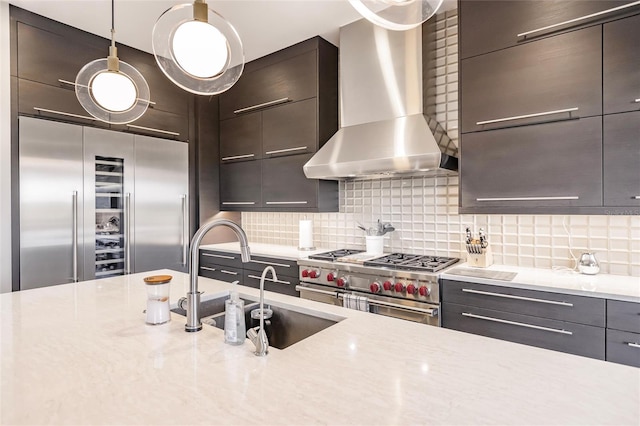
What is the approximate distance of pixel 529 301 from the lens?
72.9 inches

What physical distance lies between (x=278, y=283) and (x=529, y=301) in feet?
6.08

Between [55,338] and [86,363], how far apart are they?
29 centimetres

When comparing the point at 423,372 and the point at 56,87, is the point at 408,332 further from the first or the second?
the point at 56,87

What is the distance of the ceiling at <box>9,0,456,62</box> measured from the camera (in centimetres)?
253

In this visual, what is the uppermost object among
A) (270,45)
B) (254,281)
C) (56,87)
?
(270,45)

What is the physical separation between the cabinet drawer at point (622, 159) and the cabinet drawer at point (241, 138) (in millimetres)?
2670

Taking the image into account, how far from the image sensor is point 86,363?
100 cm

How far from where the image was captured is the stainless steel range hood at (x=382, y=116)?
7.73ft

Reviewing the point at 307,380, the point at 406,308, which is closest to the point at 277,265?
the point at 406,308

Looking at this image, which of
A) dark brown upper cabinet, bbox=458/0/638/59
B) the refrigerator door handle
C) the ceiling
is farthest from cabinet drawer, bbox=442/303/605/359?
the refrigerator door handle

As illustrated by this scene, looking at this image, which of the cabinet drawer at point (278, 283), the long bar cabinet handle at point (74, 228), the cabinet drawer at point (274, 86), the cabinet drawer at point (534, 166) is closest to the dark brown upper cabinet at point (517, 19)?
the cabinet drawer at point (534, 166)

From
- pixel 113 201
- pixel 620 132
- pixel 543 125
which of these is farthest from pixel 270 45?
pixel 620 132

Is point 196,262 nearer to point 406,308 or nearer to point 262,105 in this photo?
point 406,308

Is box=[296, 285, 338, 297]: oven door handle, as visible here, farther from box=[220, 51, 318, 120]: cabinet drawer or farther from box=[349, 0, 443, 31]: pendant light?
box=[349, 0, 443, 31]: pendant light
